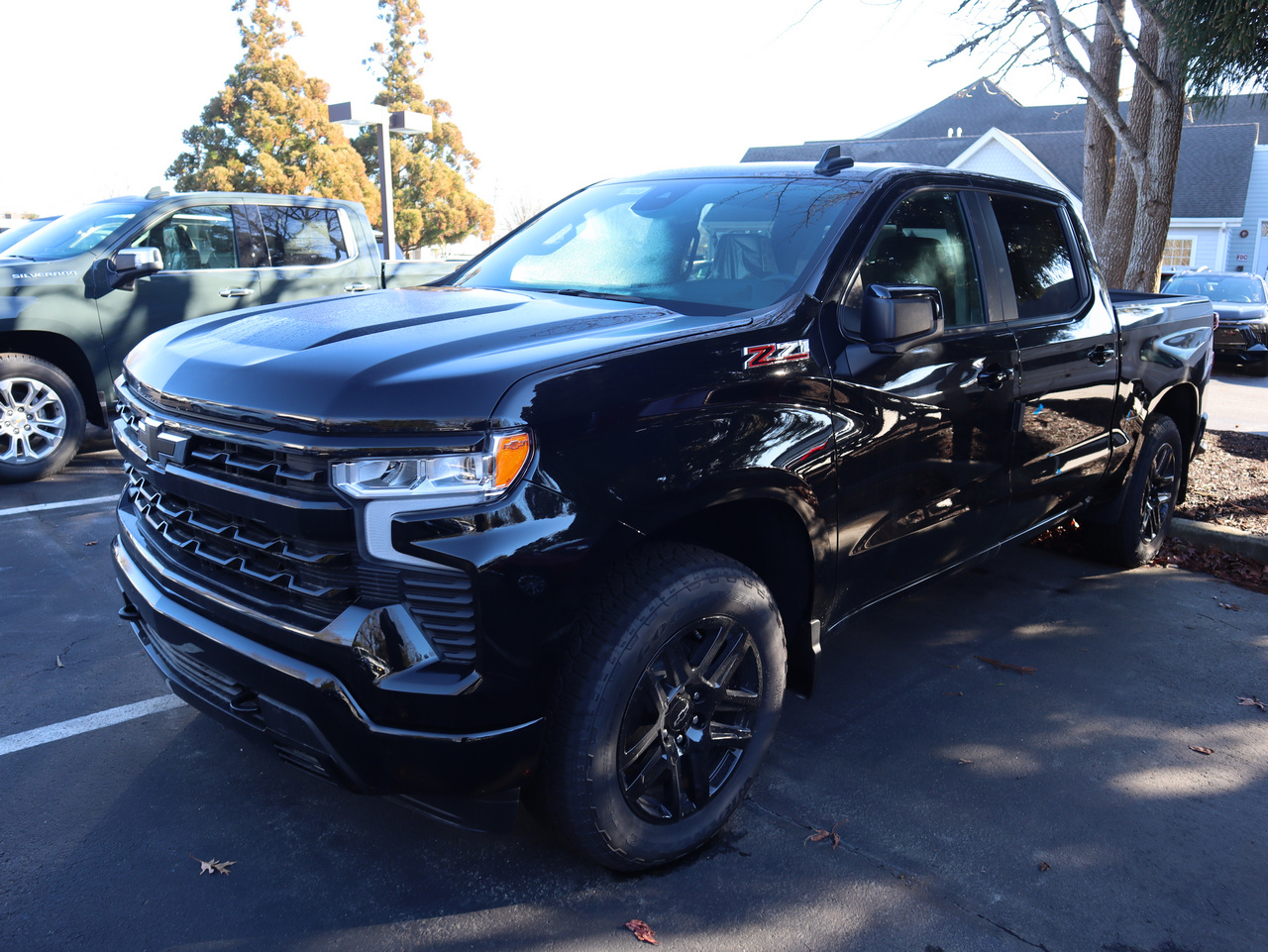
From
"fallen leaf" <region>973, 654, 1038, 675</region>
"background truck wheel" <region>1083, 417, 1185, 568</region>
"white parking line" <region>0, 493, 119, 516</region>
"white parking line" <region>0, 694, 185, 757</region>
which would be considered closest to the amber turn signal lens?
"white parking line" <region>0, 694, 185, 757</region>

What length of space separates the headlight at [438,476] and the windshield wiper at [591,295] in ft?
3.84

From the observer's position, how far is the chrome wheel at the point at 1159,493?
5.14 metres

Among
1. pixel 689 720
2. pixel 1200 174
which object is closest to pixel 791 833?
pixel 689 720

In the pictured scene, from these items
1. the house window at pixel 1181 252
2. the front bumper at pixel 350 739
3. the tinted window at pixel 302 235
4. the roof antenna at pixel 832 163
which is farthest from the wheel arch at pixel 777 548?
the house window at pixel 1181 252

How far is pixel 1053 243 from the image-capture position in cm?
422

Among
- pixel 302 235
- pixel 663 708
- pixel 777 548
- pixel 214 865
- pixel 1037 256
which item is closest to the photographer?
pixel 663 708

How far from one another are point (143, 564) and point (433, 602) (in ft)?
3.66

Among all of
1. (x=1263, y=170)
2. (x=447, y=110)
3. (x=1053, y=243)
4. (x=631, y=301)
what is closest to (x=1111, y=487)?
(x=1053, y=243)

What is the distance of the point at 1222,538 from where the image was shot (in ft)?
18.9

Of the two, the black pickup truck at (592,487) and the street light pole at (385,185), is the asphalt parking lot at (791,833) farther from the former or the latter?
the street light pole at (385,185)

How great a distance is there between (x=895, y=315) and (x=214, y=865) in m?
2.49

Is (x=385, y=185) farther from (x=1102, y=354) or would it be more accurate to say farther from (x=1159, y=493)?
(x=1102, y=354)

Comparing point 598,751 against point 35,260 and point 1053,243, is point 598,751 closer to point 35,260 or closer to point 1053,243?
point 1053,243

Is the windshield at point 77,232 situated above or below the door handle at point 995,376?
above
